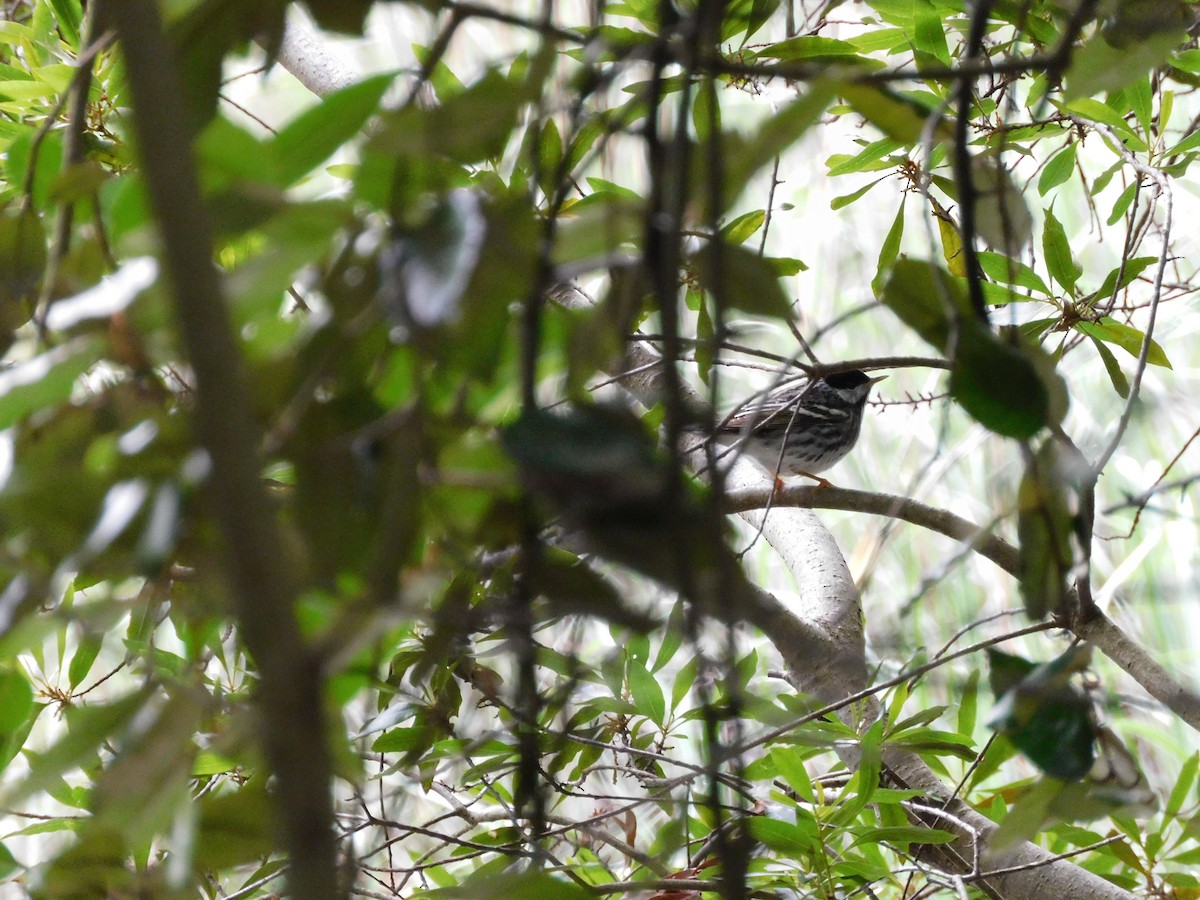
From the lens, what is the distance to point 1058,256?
125 centimetres

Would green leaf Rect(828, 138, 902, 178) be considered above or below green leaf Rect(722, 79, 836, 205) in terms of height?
above

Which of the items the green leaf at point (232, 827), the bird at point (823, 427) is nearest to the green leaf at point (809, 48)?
the green leaf at point (232, 827)

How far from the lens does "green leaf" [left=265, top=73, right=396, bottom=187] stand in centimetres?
39

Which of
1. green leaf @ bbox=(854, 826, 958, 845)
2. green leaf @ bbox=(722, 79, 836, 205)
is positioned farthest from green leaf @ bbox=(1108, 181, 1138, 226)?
green leaf @ bbox=(722, 79, 836, 205)

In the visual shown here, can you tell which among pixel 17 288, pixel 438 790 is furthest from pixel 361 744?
pixel 17 288

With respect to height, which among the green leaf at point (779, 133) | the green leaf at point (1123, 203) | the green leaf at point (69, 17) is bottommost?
the green leaf at point (779, 133)

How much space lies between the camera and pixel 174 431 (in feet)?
1.19

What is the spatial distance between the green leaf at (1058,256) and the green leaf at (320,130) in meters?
1.05

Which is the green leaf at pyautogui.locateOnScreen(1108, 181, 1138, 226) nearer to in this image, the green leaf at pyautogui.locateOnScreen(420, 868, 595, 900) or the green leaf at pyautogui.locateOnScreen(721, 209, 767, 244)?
the green leaf at pyautogui.locateOnScreen(721, 209, 767, 244)

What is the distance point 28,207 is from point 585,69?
0.30 meters

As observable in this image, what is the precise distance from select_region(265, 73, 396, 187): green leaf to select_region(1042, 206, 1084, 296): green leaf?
1046mm

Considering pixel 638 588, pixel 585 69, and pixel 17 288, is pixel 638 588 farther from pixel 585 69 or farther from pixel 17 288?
pixel 17 288

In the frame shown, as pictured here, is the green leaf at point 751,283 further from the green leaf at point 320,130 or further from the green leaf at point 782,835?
the green leaf at point 782,835

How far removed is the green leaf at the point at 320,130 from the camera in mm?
391
